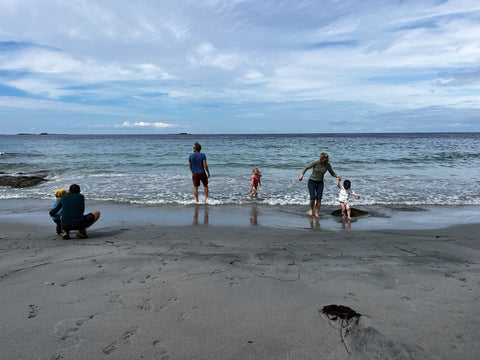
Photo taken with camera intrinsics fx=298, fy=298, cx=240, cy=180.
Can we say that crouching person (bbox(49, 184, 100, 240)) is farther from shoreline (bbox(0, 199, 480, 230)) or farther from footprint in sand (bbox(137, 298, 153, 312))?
footprint in sand (bbox(137, 298, 153, 312))

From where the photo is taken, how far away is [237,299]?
3.38 meters

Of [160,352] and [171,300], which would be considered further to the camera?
[171,300]

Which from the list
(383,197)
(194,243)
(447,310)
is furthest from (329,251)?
(383,197)

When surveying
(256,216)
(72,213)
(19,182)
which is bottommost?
(256,216)

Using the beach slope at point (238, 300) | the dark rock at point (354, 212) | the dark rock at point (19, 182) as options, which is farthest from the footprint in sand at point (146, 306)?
the dark rock at point (19, 182)

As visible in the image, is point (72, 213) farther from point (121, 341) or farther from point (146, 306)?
point (121, 341)

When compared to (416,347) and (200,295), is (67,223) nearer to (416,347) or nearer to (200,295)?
(200,295)

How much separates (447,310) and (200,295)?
2680mm

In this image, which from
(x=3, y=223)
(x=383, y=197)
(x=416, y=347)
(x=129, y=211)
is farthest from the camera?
(x=383, y=197)

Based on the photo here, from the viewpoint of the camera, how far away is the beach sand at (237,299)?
2.59 m

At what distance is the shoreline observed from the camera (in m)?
Answer: 7.90

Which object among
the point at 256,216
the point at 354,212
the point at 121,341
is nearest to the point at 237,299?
the point at 121,341

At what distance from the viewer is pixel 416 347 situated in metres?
2.57

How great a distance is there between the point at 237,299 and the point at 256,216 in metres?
5.50
